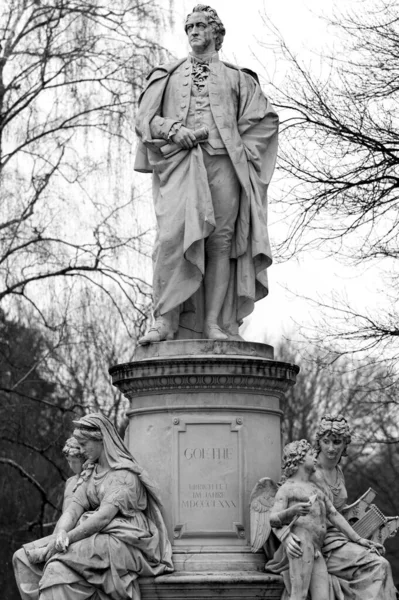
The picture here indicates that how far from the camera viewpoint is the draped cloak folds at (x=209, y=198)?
11.9 metres

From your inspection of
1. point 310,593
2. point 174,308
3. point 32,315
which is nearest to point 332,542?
point 310,593

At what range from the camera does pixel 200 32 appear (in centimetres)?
1236

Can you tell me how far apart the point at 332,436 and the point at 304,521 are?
0.76 meters

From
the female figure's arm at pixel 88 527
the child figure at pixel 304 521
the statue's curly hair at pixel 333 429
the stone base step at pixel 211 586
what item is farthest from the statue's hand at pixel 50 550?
the statue's curly hair at pixel 333 429

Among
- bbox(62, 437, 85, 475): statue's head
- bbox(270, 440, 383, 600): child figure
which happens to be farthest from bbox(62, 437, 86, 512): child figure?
bbox(270, 440, 383, 600): child figure

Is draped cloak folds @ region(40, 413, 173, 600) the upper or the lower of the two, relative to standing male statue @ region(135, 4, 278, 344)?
lower

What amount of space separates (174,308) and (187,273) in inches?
11.3

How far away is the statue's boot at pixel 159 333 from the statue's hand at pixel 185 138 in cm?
135

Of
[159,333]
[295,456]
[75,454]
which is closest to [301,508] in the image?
[295,456]

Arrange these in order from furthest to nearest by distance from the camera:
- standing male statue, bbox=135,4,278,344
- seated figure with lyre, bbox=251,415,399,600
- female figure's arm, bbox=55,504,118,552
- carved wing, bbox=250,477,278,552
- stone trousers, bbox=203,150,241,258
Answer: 1. stone trousers, bbox=203,150,241,258
2. standing male statue, bbox=135,4,278,344
3. carved wing, bbox=250,477,278,552
4. female figure's arm, bbox=55,504,118,552
5. seated figure with lyre, bbox=251,415,399,600

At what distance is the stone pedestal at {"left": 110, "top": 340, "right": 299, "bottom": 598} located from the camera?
1127cm

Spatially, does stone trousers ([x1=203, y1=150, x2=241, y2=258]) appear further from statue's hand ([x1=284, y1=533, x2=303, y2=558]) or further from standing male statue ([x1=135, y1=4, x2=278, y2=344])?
statue's hand ([x1=284, y1=533, x2=303, y2=558])

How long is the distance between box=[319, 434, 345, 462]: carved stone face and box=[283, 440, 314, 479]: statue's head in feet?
0.85

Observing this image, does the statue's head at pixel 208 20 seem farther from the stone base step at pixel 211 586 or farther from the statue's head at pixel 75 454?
the stone base step at pixel 211 586
